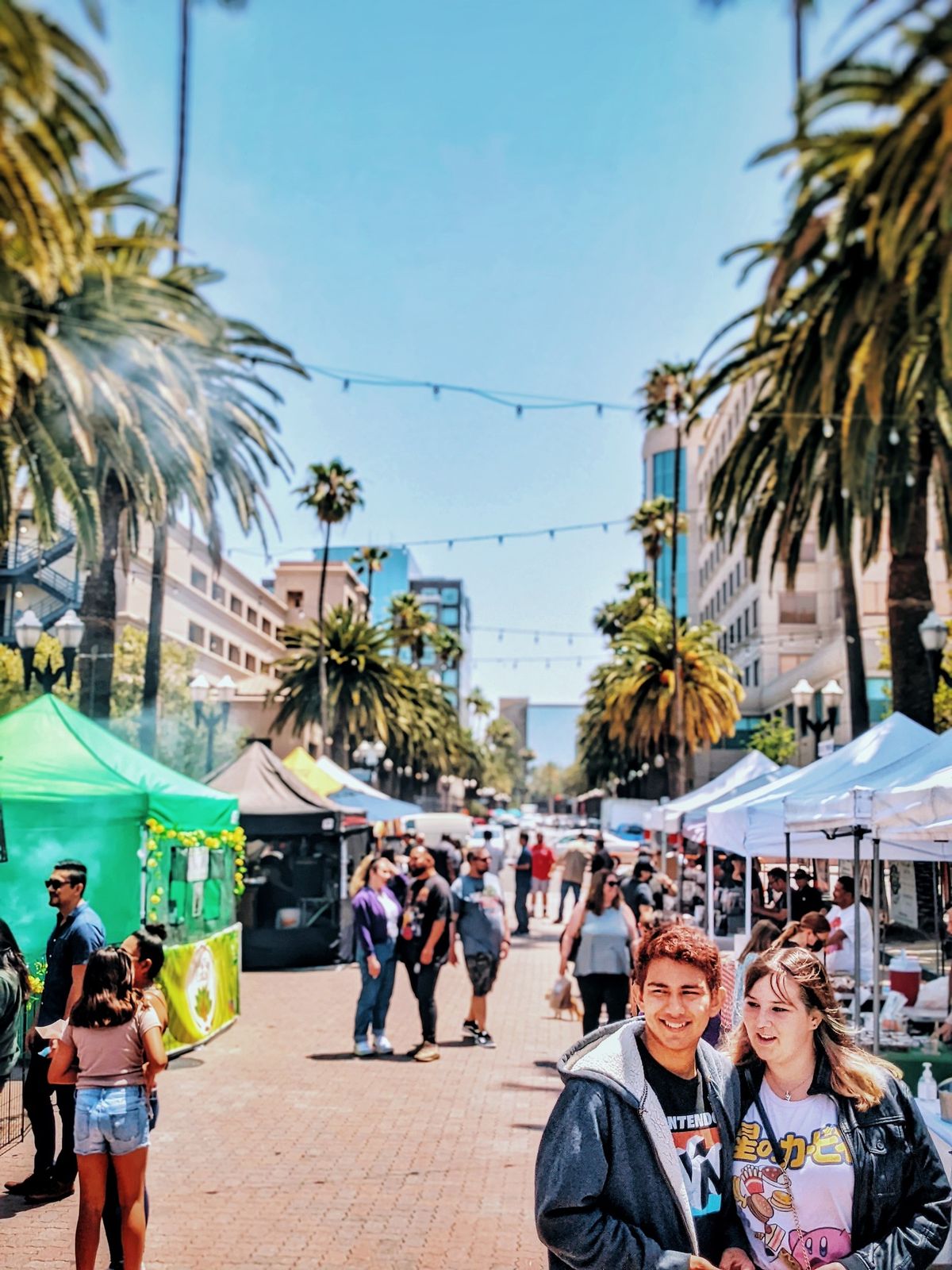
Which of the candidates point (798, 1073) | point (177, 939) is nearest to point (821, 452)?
point (177, 939)

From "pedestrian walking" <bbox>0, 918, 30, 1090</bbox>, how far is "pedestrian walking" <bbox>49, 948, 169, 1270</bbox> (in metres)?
1.81

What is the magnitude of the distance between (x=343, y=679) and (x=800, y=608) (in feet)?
77.5

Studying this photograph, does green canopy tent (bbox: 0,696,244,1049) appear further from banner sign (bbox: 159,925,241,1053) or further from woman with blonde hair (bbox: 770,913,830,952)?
woman with blonde hair (bbox: 770,913,830,952)

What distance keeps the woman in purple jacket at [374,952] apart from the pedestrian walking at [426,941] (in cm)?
19

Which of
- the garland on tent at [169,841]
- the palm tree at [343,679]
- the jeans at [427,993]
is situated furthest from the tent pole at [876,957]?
the palm tree at [343,679]

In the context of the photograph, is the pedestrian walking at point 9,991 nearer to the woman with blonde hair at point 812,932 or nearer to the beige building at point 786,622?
the woman with blonde hair at point 812,932

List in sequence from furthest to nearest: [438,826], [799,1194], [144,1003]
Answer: [438,826] → [144,1003] → [799,1194]

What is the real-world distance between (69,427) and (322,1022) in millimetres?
7026

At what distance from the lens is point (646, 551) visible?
56.5m

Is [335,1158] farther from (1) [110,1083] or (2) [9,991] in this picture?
(1) [110,1083]

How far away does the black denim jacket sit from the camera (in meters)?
3.10

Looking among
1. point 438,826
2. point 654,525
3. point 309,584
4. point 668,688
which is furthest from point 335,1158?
point 309,584

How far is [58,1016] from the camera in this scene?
6949mm

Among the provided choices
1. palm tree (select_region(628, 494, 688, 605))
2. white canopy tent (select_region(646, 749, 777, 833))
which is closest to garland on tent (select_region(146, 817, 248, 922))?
white canopy tent (select_region(646, 749, 777, 833))
